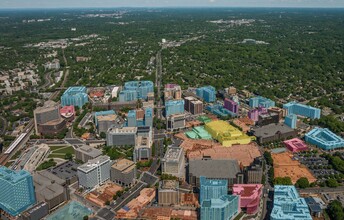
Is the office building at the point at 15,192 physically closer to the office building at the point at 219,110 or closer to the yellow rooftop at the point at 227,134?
the yellow rooftop at the point at 227,134

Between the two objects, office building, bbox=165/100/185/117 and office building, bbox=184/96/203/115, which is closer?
office building, bbox=165/100/185/117

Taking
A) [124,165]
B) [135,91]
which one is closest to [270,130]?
[124,165]

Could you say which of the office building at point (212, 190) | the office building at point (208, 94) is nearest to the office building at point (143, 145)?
the office building at point (212, 190)

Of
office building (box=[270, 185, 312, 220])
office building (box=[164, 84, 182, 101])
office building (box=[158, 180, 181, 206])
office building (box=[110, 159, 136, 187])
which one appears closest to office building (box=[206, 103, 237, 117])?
office building (box=[164, 84, 182, 101])

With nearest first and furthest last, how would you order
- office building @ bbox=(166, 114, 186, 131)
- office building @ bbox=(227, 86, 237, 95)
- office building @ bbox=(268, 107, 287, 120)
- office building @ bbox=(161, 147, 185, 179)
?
office building @ bbox=(161, 147, 185, 179) < office building @ bbox=(166, 114, 186, 131) < office building @ bbox=(268, 107, 287, 120) < office building @ bbox=(227, 86, 237, 95)

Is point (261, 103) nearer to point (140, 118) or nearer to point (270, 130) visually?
point (270, 130)

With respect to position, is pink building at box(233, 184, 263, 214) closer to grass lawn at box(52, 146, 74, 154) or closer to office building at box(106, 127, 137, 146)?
office building at box(106, 127, 137, 146)
